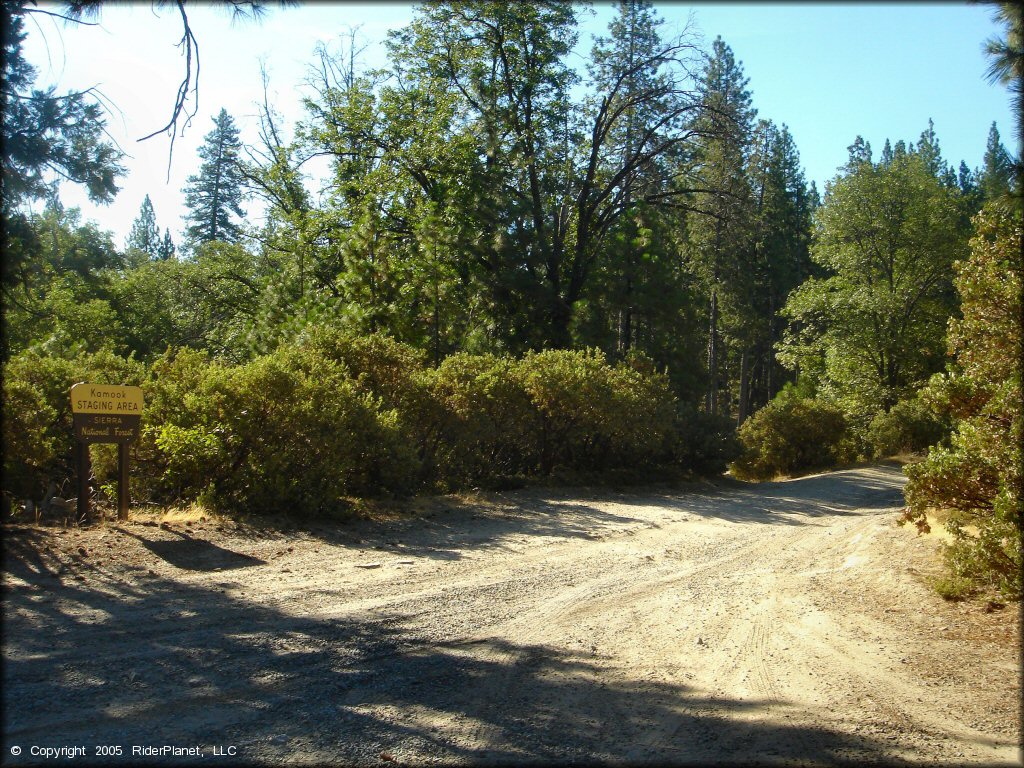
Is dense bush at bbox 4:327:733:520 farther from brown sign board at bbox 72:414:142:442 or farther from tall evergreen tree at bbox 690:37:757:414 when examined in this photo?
tall evergreen tree at bbox 690:37:757:414

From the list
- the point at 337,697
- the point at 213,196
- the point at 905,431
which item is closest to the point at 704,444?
the point at 905,431

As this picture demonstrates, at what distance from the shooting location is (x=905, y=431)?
2900 centimetres

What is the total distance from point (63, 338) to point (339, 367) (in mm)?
10034

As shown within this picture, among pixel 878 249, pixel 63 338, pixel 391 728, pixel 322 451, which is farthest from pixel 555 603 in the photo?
pixel 878 249

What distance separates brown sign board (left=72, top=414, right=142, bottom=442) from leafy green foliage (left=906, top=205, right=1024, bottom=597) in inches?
352

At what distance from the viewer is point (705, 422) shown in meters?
21.7

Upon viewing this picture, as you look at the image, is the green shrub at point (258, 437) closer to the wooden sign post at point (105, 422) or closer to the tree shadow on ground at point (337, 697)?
the wooden sign post at point (105, 422)

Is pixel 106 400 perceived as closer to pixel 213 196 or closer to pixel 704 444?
pixel 704 444

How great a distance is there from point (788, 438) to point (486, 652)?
80.0 feet

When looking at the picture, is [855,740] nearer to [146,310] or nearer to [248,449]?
[248,449]

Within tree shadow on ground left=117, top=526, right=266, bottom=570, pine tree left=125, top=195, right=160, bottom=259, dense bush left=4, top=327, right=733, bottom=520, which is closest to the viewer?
tree shadow on ground left=117, top=526, right=266, bottom=570

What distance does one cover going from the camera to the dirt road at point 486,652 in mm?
4562

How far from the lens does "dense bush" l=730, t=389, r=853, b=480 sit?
92.8 ft

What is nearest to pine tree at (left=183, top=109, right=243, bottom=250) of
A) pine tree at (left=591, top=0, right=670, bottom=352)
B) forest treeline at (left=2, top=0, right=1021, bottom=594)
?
forest treeline at (left=2, top=0, right=1021, bottom=594)
